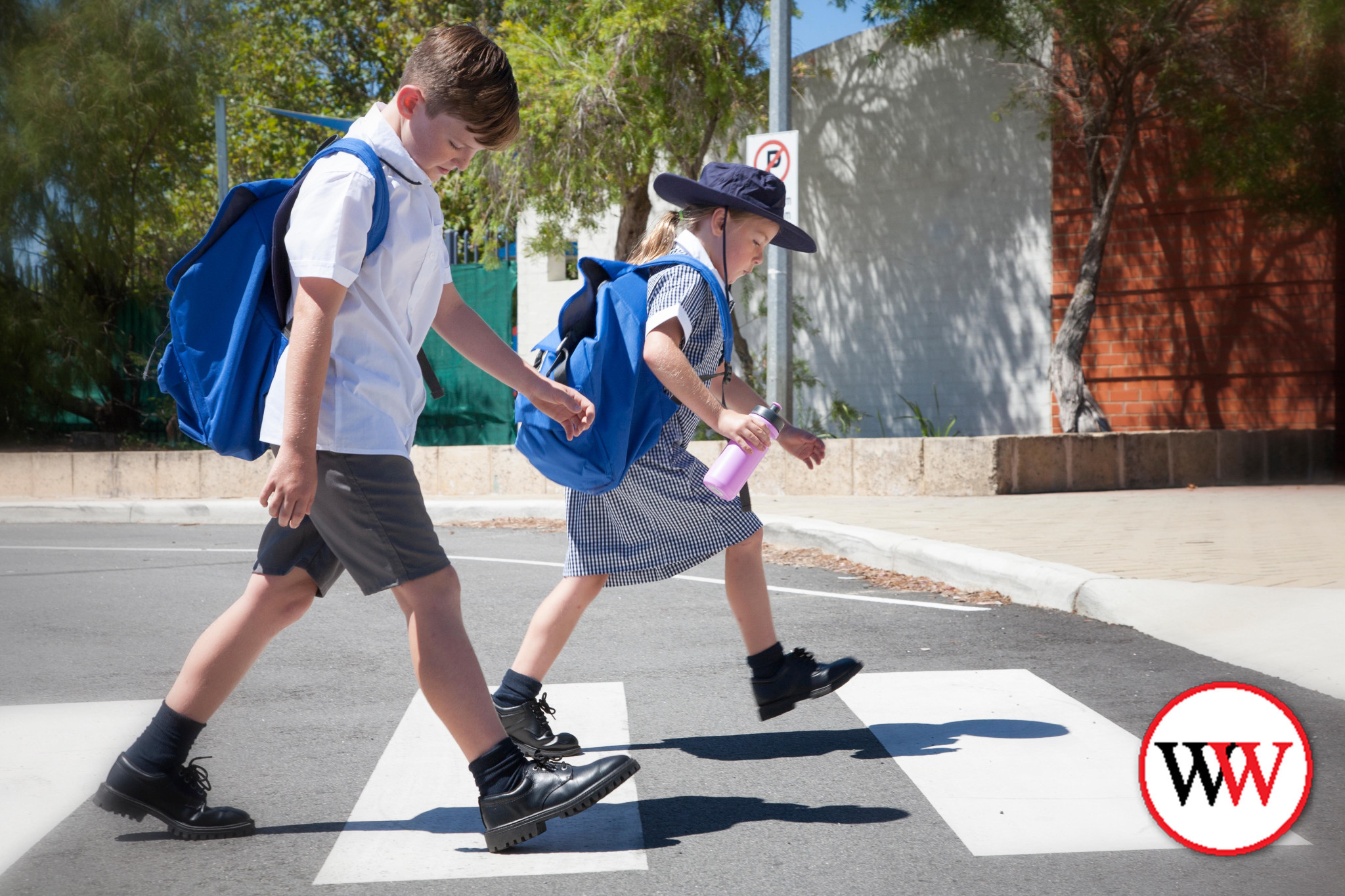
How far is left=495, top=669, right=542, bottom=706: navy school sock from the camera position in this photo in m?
3.59

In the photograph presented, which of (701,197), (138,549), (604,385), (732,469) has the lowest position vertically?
(138,549)

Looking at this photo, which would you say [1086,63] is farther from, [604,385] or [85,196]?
[85,196]

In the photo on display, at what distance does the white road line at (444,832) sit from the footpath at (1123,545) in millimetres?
2603

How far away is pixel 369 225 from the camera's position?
2707 millimetres

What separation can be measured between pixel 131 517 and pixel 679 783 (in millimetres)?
10811

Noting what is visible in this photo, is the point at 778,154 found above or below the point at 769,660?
above

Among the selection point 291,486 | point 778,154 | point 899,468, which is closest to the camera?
point 291,486

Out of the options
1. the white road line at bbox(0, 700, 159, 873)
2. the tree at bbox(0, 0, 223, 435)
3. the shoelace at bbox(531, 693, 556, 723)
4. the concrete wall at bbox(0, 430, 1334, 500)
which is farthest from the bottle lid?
the tree at bbox(0, 0, 223, 435)

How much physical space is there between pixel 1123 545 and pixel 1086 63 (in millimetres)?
7249

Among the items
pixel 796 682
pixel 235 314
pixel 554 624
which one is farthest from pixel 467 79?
pixel 796 682

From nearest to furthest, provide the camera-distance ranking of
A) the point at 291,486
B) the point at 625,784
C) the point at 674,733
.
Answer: the point at 291,486 → the point at 625,784 → the point at 674,733

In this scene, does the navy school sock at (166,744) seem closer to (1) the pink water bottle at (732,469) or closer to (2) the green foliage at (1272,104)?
(1) the pink water bottle at (732,469)

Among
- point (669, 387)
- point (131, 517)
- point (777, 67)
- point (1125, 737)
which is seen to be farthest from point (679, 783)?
point (131, 517)

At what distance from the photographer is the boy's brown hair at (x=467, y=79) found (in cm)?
280
